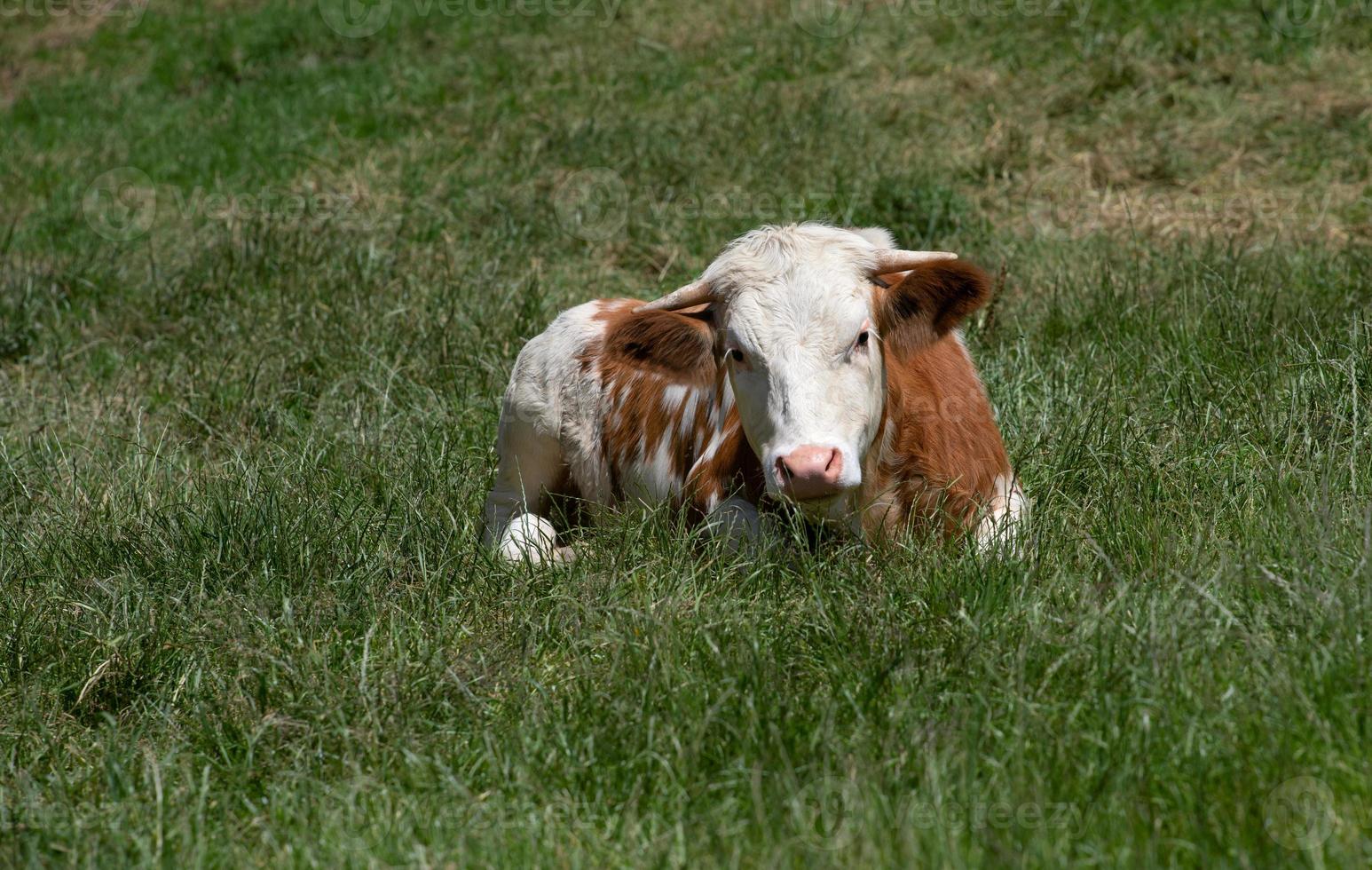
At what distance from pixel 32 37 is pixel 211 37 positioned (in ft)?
10.8

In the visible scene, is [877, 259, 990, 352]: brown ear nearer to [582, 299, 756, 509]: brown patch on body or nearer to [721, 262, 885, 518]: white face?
[721, 262, 885, 518]: white face

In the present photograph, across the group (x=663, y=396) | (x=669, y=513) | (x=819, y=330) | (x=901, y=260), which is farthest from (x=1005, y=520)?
(x=663, y=396)

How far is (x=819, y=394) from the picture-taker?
3.97 m

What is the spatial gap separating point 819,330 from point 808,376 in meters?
0.17

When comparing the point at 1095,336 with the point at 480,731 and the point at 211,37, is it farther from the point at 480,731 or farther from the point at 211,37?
the point at 211,37

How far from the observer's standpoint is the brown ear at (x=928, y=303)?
14.2ft

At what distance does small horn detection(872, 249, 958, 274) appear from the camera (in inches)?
171

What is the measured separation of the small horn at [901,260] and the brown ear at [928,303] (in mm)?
25

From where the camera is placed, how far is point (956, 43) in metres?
10.2

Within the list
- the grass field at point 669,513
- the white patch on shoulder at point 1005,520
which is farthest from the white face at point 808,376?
the white patch on shoulder at point 1005,520

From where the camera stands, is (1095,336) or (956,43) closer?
(1095,336)

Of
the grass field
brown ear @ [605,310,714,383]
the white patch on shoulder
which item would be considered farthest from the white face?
the white patch on shoulder

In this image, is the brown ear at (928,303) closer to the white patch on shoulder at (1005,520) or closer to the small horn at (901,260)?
the small horn at (901,260)

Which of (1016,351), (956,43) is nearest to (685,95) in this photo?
(956,43)
